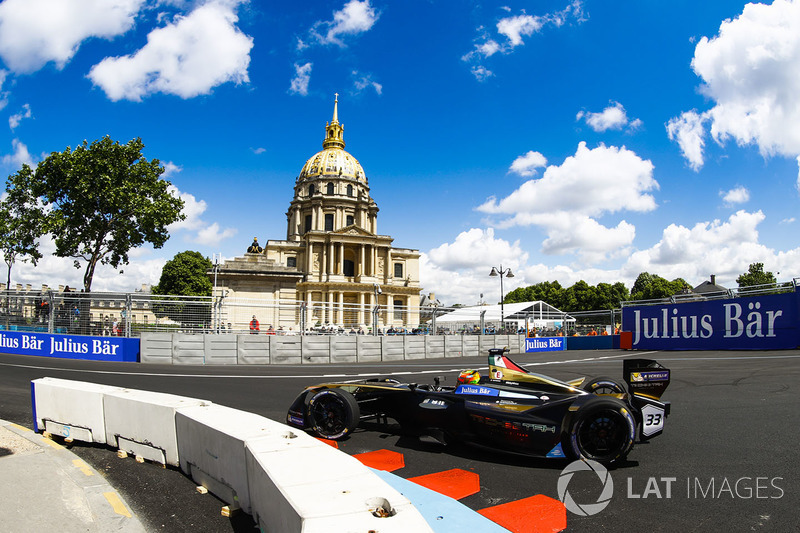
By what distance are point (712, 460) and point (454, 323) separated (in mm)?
25477

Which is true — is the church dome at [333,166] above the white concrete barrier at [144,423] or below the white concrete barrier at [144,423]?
above

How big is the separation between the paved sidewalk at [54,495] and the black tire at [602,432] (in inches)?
152

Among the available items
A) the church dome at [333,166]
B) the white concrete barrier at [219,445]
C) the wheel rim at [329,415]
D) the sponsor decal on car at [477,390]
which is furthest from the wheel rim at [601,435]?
the church dome at [333,166]

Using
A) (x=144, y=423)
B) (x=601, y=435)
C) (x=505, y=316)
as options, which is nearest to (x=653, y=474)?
(x=601, y=435)

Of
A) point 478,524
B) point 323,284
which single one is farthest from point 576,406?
point 323,284

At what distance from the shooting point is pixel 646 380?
5.23 metres

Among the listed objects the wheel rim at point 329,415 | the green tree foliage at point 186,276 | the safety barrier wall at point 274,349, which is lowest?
the safety barrier wall at point 274,349

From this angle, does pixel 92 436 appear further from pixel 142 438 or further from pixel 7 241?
pixel 7 241

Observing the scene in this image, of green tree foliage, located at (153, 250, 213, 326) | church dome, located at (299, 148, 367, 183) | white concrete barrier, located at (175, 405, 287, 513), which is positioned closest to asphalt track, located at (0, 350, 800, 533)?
white concrete barrier, located at (175, 405, 287, 513)

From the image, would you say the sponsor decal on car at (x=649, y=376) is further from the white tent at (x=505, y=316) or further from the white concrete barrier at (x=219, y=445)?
the white tent at (x=505, y=316)

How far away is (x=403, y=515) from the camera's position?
2213 mm

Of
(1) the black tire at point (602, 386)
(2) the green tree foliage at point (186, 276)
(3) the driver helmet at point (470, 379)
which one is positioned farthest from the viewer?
(2) the green tree foliage at point (186, 276)

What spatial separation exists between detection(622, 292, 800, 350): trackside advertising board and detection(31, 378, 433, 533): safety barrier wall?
22089 mm

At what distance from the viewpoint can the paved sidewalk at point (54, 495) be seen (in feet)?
11.8
